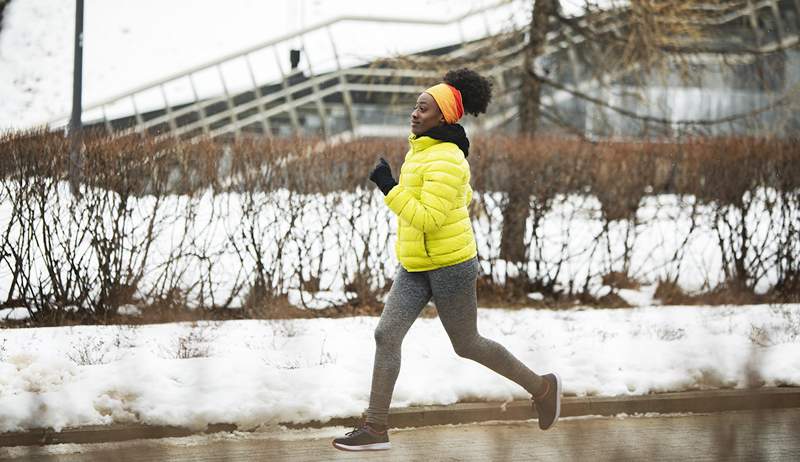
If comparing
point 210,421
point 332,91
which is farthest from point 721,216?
point 332,91

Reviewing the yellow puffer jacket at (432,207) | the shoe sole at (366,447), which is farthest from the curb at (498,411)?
the yellow puffer jacket at (432,207)

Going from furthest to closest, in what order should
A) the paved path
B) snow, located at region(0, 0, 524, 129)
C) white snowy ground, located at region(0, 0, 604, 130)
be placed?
1. white snowy ground, located at region(0, 0, 604, 130)
2. snow, located at region(0, 0, 524, 129)
3. the paved path

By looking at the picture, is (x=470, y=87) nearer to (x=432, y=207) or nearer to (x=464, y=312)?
(x=432, y=207)

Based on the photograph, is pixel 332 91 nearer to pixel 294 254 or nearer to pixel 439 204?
pixel 294 254

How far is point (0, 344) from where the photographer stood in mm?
7094

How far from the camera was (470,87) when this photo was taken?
503 cm

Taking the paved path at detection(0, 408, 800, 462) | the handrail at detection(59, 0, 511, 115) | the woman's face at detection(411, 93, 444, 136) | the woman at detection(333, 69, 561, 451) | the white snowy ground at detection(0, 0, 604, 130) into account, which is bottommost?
the paved path at detection(0, 408, 800, 462)

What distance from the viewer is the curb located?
5.43 metres

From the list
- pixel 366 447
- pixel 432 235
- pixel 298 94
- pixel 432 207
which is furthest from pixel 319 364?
pixel 298 94

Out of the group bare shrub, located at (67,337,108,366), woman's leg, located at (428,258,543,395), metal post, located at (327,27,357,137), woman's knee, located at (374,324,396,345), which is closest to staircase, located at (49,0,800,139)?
Answer: metal post, located at (327,27,357,137)

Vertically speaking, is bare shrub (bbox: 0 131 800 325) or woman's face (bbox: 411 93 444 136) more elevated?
woman's face (bbox: 411 93 444 136)

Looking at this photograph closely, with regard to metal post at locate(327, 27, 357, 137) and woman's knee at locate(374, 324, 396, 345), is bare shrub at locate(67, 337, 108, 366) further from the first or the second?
metal post at locate(327, 27, 357, 137)

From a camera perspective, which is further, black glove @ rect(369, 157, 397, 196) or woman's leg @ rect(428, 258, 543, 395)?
woman's leg @ rect(428, 258, 543, 395)

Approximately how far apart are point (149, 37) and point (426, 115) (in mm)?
24984
